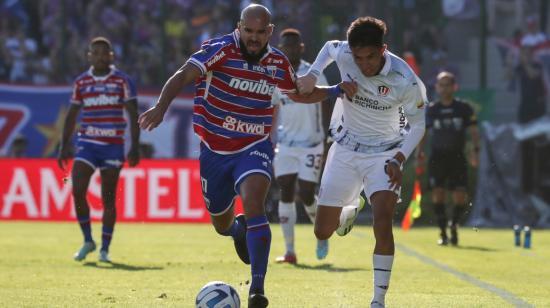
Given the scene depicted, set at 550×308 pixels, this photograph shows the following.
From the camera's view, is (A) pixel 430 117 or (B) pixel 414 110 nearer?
(B) pixel 414 110

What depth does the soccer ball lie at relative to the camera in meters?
7.98

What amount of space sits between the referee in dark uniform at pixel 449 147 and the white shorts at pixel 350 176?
7.65 m

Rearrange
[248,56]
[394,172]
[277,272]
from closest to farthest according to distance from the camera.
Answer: [394,172] < [248,56] < [277,272]

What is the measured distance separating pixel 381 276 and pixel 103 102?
606 cm

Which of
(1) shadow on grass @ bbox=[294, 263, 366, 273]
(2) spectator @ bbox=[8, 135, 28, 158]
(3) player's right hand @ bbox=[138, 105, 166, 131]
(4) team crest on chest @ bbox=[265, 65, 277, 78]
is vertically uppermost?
(4) team crest on chest @ bbox=[265, 65, 277, 78]

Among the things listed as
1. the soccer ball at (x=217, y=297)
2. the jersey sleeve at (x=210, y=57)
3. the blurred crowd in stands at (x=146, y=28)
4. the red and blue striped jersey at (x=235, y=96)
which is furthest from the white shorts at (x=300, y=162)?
the blurred crowd in stands at (x=146, y=28)

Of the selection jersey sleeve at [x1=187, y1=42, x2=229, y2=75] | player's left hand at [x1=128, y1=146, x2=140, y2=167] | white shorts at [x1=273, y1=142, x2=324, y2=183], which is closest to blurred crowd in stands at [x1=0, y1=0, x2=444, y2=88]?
white shorts at [x1=273, y1=142, x2=324, y2=183]

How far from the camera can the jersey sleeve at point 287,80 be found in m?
9.02

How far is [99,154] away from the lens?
13531 millimetres

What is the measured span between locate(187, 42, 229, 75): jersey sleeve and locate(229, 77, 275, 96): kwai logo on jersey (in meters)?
0.20

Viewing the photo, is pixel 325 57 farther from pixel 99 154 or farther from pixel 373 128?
pixel 99 154

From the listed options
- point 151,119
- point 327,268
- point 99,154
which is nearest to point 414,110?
point 151,119

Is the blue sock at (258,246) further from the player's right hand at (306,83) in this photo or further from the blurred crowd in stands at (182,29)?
the blurred crowd in stands at (182,29)

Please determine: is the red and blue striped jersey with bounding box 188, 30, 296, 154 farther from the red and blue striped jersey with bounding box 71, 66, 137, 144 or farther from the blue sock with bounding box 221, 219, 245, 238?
the red and blue striped jersey with bounding box 71, 66, 137, 144
